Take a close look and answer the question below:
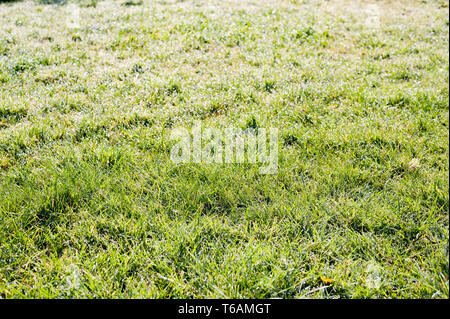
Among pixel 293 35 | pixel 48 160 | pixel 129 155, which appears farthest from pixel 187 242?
pixel 293 35

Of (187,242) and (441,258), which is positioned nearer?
(441,258)

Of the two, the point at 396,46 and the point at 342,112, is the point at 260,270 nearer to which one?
the point at 342,112

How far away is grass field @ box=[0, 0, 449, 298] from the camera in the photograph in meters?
2.11

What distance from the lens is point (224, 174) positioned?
111 inches

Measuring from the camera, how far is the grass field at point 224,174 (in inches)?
83.0

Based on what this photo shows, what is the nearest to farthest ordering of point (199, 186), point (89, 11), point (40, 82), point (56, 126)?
1. point (199, 186)
2. point (56, 126)
3. point (40, 82)
4. point (89, 11)

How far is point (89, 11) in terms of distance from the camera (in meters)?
7.14

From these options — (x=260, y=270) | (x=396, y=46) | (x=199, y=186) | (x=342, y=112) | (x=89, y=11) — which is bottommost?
(x=260, y=270)

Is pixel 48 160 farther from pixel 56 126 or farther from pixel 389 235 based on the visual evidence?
pixel 389 235

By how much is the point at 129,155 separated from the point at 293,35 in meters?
3.79

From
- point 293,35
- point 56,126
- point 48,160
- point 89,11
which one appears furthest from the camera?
point 89,11

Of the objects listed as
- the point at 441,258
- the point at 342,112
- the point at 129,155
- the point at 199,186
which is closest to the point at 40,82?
the point at 129,155

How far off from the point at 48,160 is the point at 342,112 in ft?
8.86

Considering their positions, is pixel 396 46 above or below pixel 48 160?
above
